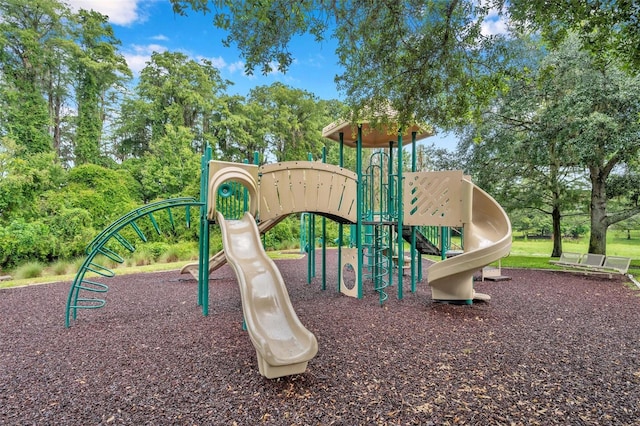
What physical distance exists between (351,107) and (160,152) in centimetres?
1602

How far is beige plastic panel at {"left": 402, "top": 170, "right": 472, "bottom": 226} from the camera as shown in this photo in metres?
5.70

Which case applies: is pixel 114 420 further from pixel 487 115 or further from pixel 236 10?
pixel 487 115

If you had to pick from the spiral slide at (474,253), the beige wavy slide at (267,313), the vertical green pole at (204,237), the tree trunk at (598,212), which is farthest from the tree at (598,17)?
the tree trunk at (598,212)

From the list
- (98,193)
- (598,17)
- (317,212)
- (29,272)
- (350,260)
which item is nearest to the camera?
(598,17)

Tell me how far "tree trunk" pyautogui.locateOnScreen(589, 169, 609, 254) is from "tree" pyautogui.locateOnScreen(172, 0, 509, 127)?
1015 centimetres

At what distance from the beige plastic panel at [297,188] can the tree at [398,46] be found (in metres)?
1.45

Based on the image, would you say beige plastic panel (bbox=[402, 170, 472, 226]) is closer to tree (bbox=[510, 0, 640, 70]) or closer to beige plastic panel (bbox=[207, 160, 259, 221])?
tree (bbox=[510, 0, 640, 70])

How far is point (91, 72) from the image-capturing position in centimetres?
1820

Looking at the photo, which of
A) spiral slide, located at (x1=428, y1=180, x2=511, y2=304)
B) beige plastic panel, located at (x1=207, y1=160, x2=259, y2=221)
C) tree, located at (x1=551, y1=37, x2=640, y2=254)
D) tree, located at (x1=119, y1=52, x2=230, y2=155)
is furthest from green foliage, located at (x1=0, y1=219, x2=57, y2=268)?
tree, located at (x1=551, y1=37, x2=640, y2=254)

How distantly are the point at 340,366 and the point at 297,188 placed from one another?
10.1 ft

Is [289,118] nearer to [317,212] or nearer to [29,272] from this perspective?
[29,272]

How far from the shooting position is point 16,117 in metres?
15.3

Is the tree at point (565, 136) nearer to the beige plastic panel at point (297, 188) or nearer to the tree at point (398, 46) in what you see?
the tree at point (398, 46)

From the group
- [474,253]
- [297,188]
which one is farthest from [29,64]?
[474,253]
